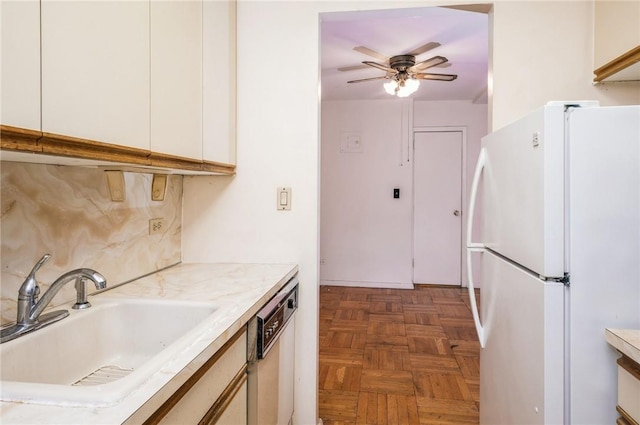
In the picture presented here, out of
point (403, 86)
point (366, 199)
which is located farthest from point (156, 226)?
point (366, 199)

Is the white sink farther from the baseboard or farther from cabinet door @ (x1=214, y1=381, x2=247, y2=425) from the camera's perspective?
the baseboard

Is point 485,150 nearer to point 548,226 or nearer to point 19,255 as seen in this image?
point 548,226

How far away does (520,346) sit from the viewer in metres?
1.15

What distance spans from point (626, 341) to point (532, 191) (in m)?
0.41

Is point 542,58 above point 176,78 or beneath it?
above

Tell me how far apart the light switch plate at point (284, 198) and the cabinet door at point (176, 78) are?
0.44m

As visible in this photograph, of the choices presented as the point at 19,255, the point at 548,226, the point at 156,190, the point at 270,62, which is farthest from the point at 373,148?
the point at 19,255

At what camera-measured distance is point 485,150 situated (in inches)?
59.4

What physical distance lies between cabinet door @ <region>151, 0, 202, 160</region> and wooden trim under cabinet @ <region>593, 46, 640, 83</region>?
1480mm

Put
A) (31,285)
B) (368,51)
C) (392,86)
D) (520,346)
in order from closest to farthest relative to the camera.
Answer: (31,285) < (520,346) < (368,51) < (392,86)

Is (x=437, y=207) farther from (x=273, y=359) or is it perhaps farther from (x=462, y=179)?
(x=273, y=359)

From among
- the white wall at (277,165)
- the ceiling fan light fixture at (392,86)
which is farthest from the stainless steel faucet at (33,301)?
the ceiling fan light fixture at (392,86)

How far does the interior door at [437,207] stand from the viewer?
4.56 meters

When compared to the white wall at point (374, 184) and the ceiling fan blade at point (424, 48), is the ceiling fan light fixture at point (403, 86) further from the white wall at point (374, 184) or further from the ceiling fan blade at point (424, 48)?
the white wall at point (374, 184)
